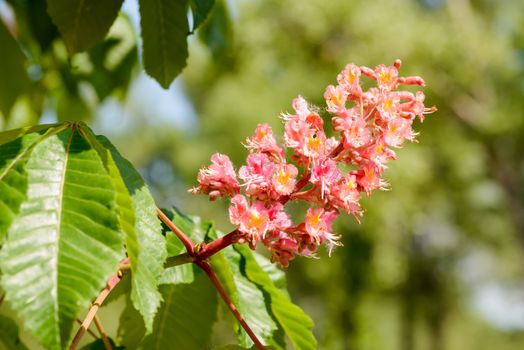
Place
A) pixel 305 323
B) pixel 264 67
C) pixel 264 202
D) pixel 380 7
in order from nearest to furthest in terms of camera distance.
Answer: pixel 264 202, pixel 305 323, pixel 380 7, pixel 264 67

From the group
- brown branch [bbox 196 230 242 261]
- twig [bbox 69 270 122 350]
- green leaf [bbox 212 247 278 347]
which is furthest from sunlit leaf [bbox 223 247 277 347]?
twig [bbox 69 270 122 350]

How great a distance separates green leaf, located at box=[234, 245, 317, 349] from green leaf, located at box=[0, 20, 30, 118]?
3.01 feet

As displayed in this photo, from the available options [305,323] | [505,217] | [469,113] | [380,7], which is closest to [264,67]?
[380,7]

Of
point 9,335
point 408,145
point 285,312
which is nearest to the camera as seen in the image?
point 285,312

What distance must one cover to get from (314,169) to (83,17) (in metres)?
0.68

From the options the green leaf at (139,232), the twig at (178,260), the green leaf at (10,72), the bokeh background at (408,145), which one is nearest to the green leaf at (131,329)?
the twig at (178,260)

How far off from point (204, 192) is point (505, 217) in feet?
60.8

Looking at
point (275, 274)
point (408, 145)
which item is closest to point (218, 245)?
point (275, 274)

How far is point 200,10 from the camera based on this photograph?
1.40 m

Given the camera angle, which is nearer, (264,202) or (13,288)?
(13,288)

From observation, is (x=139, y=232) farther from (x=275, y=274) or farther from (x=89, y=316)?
(x=275, y=274)

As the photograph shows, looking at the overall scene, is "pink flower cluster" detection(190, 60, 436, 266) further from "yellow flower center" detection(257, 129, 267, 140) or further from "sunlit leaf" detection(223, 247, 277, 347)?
"sunlit leaf" detection(223, 247, 277, 347)

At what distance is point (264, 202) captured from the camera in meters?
1.02

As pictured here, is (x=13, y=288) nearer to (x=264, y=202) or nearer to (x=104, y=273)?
(x=104, y=273)
